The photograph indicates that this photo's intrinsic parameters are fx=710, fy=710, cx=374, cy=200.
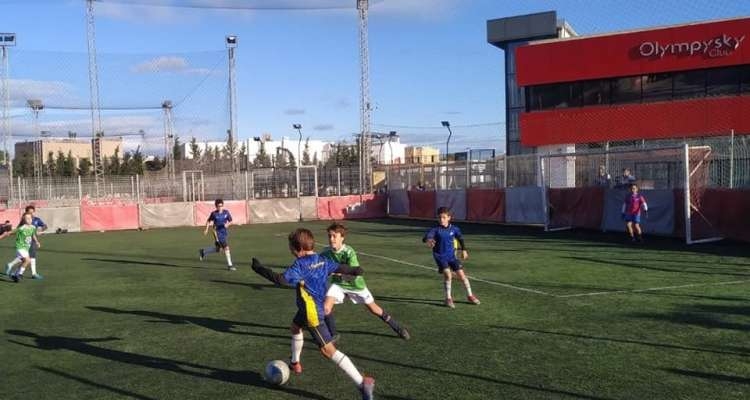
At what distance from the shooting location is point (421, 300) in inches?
439

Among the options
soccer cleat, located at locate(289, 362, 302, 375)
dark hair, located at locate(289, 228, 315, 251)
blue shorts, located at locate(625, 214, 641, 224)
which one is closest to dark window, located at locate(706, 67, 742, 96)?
blue shorts, located at locate(625, 214, 641, 224)

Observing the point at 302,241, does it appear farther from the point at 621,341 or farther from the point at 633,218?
the point at 633,218

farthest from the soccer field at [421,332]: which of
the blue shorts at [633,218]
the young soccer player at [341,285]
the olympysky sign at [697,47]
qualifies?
the olympysky sign at [697,47]

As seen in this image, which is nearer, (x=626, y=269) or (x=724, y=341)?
(x=724, y=341)

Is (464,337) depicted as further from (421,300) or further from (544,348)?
(421,300)

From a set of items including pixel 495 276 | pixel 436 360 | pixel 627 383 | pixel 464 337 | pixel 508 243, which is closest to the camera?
pixel 627 383

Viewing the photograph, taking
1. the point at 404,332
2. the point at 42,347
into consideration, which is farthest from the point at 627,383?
the point at 42,347

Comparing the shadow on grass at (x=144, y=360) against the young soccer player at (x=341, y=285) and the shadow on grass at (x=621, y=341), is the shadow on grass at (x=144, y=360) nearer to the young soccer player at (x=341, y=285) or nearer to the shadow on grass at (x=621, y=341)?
the young soccer player at (x=341, y=285)

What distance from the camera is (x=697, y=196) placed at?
19.3 meters

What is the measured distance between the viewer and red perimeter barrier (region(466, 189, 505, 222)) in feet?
91.8

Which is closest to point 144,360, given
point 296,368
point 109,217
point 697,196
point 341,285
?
point 296,368

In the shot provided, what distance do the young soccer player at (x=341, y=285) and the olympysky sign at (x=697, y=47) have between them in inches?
1306

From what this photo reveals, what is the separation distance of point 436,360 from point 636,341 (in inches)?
94.0

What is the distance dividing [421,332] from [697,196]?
44.0 feet
